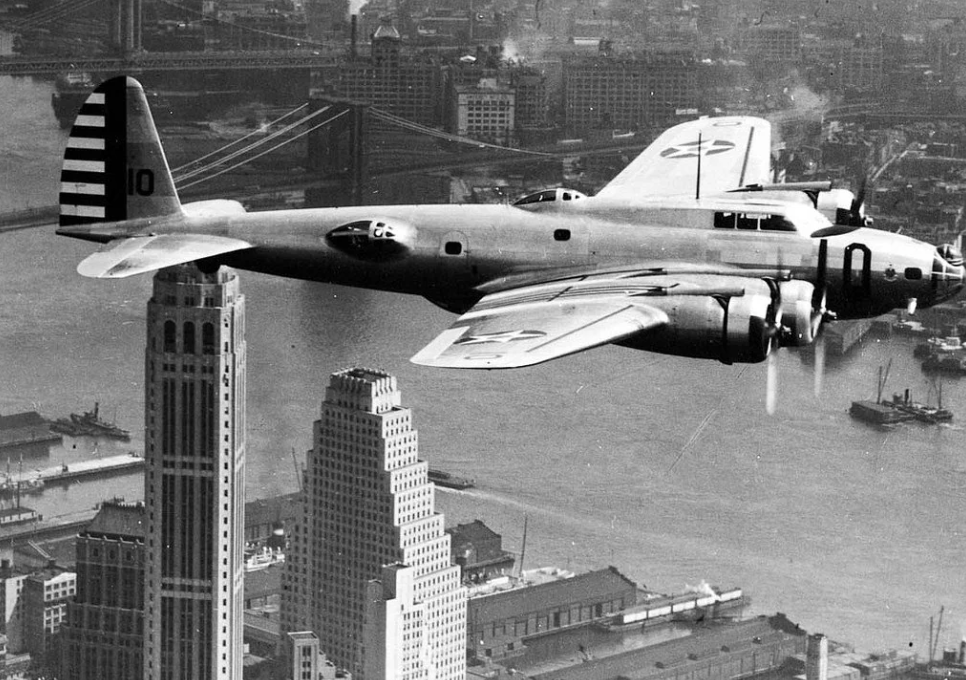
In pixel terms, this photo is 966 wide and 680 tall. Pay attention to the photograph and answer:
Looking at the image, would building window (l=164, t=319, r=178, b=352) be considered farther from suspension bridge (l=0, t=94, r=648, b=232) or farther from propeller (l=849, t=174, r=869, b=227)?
propeller (l=849, t=174, r=869, b=227)

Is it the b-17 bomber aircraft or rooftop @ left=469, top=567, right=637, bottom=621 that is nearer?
the b-17 bomber aircraft

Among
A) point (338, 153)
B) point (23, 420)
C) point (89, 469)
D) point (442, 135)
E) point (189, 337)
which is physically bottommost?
point (89, 469)

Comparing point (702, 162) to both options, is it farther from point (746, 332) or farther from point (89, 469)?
point (89, 469)

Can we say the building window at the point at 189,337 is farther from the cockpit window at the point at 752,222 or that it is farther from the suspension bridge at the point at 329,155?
the cockpit window at the point at 752,222

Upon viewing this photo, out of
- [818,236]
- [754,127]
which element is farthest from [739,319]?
[754,127]

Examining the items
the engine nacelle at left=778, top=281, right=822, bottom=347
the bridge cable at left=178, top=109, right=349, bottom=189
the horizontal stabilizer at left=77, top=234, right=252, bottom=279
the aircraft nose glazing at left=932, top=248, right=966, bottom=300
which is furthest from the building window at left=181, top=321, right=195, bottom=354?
the engine nacelle at left=778, top=281, right=822, bottom=347

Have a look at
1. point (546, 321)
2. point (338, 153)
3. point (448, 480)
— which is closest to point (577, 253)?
point (546, 321)

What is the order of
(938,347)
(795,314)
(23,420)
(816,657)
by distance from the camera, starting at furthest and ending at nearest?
(23,420)
(938,347)
(816,657)
(795,314)

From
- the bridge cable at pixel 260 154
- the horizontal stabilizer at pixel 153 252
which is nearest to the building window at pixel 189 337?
the bridge cable at pixel 260 154
